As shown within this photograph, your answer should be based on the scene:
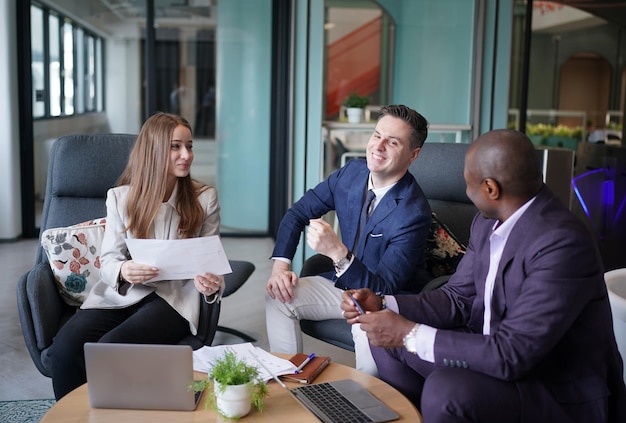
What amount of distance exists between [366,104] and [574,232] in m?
3.30

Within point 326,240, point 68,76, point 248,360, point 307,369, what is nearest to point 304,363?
point 307,369

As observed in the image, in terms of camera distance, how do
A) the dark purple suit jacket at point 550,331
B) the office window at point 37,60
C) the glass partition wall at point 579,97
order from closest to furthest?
the dark purple suit jacket at point 550,331
the glass partition wall at point 579,97
the office window at point 37,60

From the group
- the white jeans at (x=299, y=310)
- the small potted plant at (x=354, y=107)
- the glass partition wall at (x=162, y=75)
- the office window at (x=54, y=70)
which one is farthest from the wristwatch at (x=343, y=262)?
the office window at (x=54, y=70)

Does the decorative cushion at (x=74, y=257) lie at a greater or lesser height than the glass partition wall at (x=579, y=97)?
lesser

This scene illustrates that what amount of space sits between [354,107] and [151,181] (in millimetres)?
2403

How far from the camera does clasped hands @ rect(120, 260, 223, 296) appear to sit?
2.56 metres

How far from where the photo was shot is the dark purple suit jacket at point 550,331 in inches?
69.9

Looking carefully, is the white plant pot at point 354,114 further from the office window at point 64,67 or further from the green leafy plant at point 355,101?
the office window at point 64,67

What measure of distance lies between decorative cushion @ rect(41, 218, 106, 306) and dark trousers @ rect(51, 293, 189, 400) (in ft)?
0.52

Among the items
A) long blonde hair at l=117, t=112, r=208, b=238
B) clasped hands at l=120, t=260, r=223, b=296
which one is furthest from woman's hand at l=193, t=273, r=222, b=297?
long blonde hair at l=117, t=112, r=208, b=238

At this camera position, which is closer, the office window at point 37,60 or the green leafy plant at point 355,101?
the green leafy plant at point 355,101

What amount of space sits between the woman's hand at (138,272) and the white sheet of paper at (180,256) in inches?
0.6

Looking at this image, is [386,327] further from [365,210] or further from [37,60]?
[37,60]

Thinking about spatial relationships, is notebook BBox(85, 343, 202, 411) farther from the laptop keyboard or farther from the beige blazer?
the beige blazer
